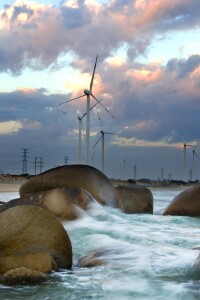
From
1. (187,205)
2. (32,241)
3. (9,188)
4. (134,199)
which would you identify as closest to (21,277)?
(32,241)

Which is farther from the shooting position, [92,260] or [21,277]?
[92,260]

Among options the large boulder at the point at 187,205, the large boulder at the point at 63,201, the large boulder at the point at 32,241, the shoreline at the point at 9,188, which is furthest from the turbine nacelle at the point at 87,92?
the large boulder at the point at 32,241

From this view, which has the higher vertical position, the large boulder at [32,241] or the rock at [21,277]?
the large boulder at [32,241]

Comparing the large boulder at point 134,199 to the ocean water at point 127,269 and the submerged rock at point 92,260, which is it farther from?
the submerged rock at point 92,260

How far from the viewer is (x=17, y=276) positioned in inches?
302

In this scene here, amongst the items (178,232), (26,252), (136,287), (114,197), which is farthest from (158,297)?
(114,197)

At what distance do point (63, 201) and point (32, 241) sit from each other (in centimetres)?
572

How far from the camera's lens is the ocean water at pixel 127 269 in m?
7.21

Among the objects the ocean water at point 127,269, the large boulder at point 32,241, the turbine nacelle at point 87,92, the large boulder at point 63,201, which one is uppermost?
the turbine nacelle at point 87,92

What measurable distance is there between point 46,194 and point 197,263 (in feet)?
25.1

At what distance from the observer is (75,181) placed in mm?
17172

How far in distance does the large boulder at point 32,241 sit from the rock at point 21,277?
0.57m

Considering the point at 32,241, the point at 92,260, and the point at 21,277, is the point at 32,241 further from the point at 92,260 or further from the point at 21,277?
the point at 92,260

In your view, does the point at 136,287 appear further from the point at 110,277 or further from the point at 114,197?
the point at 114,197
